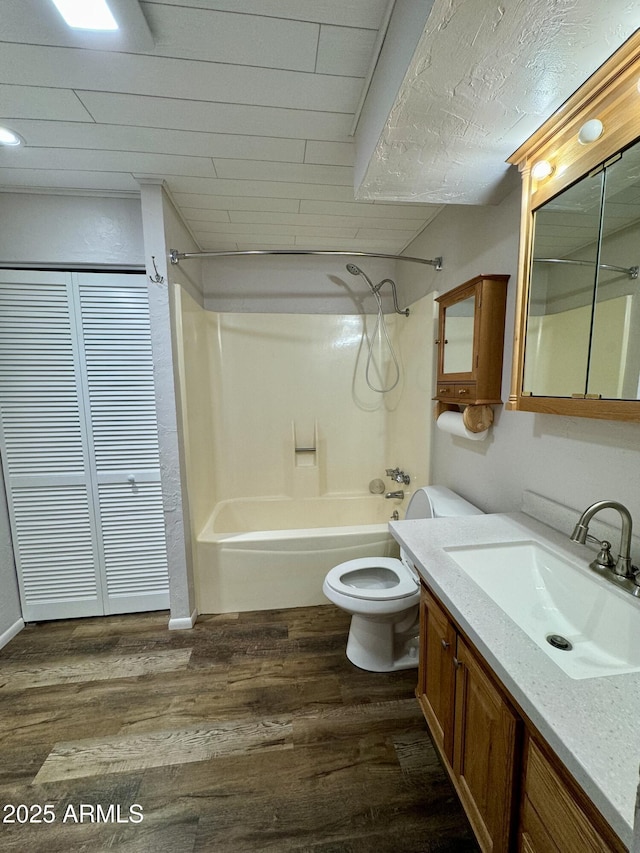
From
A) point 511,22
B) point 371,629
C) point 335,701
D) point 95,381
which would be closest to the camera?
point 511,22

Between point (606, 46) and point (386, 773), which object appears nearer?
point (606, 46)

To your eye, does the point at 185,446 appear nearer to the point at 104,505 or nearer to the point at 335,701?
the point at 104,505

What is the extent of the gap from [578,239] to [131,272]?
6.92 feet

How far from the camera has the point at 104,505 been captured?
1.97 metres

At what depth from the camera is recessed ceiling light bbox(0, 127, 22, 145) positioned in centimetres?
133

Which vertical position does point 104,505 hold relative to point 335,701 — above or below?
above

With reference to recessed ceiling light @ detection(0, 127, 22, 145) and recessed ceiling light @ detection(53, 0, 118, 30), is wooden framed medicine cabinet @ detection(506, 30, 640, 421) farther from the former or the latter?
recessed ceiling light @ detection(0, 127, 22, 145)

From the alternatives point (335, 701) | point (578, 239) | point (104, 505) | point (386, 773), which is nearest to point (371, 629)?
point (335, 701)

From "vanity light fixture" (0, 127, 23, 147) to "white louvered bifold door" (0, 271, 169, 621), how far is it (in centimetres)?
55

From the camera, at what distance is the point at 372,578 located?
1896 mm

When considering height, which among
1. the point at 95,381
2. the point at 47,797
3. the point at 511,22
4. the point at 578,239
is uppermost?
the point at 511,22

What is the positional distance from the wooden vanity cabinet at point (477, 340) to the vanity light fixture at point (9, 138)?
6.52 ft

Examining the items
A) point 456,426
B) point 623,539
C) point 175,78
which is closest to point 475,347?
point 456,426

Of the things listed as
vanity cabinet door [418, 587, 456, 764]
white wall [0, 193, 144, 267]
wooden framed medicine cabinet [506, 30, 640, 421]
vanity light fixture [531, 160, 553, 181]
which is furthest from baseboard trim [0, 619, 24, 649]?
vanity light fixture [531, 160, 553, 181]
